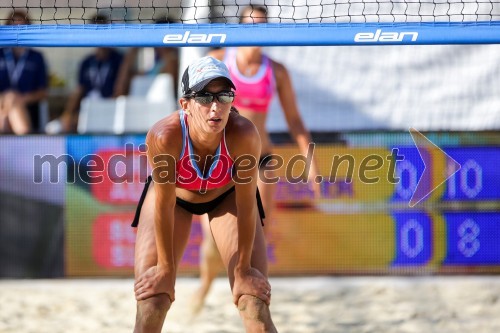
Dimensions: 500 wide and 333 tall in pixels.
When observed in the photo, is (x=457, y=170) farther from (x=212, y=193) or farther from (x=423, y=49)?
(x=212, y=193)

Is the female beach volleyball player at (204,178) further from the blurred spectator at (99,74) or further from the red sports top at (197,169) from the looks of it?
the blurred spectator at (99,74)

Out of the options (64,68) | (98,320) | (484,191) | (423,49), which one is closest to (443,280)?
(484,191)

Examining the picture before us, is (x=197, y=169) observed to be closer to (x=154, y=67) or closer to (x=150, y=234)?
(x=150, y=234)

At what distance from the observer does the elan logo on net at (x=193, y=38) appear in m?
4.38

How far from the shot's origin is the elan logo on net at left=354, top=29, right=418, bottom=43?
4.36 metres

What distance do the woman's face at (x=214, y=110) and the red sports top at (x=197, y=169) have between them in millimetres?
130

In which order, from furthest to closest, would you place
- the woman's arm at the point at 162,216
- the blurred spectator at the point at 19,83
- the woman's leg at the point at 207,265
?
1. the blurred spectator at the point at 19,83
2. the woman's leg at the point at 207,265
3. the woman's arm at the point at 162,216

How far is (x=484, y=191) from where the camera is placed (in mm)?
7309

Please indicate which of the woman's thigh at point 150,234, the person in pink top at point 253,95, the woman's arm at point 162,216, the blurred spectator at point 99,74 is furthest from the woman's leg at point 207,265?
the blurred spectator at point 99,74

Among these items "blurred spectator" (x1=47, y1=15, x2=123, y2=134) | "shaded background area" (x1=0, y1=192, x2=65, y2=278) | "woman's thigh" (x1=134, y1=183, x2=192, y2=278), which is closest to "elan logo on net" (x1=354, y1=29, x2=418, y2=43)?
"woman's thigh" (x1=134, y1=183, x2=192, y2=278)

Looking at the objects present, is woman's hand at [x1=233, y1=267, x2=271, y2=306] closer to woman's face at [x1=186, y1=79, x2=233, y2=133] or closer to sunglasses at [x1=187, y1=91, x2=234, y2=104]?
woman's face at [x1=186, y1=79, x2=233, y2=133]

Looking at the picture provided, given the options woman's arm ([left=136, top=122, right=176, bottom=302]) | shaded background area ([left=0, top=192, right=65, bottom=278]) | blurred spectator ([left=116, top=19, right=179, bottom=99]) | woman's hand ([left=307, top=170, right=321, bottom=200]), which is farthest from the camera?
blurred spectator ([left=116, top=19, right=179, bottom=99])

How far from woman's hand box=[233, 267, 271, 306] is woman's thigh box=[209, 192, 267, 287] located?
0.07 meters

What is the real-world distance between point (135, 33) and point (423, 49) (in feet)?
13.5
